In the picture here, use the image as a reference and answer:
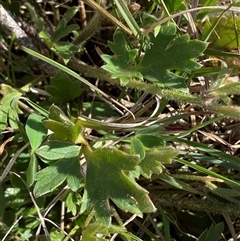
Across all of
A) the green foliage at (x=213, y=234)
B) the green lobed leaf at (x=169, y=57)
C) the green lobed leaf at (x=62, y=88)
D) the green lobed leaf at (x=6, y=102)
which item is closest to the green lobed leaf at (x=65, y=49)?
the green lobed leaf at (x=62, y=88)

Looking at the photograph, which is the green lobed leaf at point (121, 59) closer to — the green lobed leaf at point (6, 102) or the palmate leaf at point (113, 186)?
the palmate leaf at point (113, 186)

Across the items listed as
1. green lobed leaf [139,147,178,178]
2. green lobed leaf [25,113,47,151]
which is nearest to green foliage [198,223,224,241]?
green lobed leaf [139,147,178,178]

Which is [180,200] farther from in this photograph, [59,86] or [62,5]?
[62,5]

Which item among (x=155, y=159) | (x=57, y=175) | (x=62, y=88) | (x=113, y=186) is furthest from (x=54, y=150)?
(x=62, y=88)

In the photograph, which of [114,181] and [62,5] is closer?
[114,181]

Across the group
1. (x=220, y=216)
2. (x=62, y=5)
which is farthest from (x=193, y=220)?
(x=62, y=5)

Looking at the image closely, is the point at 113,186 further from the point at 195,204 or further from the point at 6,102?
the point at 6,102
